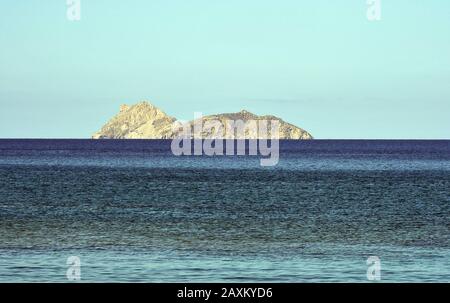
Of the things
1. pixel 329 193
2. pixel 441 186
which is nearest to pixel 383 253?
pixel 329 193

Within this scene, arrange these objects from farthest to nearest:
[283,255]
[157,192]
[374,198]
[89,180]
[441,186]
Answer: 1. [89,180]
2. [441,186]
3. [157,192]
4. [374,198]
5. [283,255]

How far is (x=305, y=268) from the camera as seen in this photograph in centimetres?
3306

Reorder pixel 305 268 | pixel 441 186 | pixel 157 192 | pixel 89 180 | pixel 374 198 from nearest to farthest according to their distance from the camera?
1. pixel 305 268
2. pixel 374 198
3. pixel 157 192
4. pixel 441 186
5. pixel 89 180

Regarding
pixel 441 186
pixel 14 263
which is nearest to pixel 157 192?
pixel 441 186

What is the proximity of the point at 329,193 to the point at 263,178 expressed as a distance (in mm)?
29747

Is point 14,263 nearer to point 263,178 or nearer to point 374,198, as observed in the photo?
point 374,198

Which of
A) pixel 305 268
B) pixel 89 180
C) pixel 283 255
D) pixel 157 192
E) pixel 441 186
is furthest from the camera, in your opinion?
pixel 89 180

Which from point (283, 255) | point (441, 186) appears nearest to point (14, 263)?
point (283, 255)

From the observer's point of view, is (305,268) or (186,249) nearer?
(305,268)

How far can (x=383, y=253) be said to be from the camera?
126ft
